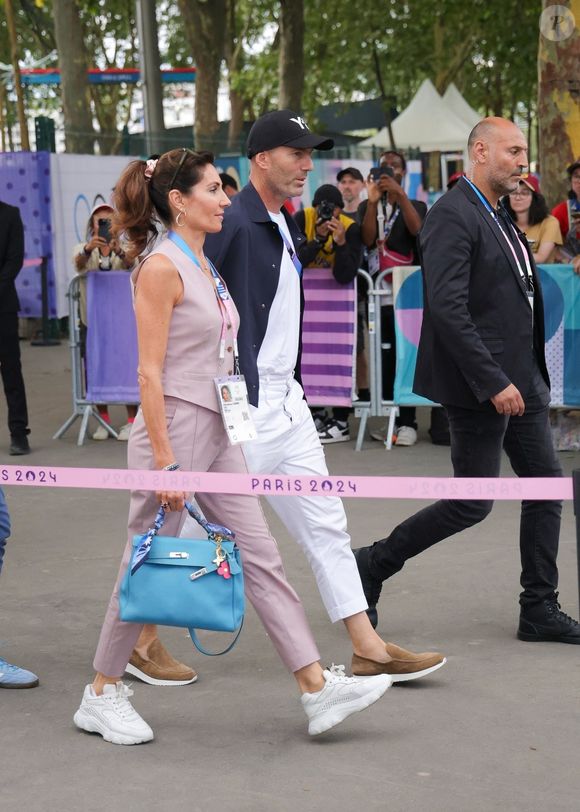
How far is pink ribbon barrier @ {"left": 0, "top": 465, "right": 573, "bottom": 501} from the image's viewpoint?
447cm

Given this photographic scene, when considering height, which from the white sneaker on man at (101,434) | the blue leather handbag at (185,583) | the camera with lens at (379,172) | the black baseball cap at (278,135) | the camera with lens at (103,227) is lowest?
the white sneaker on man at (101,434)

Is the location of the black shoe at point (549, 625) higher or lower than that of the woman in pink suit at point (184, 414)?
lower

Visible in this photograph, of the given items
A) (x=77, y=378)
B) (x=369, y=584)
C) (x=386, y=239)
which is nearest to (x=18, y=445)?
(x=77, y=378)

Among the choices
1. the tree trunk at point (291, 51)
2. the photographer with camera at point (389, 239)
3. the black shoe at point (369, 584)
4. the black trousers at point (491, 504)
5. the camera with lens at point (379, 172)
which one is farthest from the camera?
the tree trunk at point (291, 51)

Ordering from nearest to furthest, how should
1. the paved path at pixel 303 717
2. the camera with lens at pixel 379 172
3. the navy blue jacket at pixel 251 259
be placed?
the paved path at pixel 303 717 → the navy blue jacket at pixel 251 259 → the camera with lens at pixel 379 172

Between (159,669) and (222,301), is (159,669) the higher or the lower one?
the lower one

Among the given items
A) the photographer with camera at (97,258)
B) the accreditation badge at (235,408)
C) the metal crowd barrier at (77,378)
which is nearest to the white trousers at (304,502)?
the accreditation badge at (235,408)

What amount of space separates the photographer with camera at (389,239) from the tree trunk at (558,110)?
69.1 inches

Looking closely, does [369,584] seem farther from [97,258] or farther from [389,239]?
[97,258]

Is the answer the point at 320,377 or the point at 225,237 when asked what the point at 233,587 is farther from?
the point at 320,377

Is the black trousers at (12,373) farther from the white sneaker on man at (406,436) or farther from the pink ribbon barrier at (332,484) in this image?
the pink ribbon barrier at (332,484)

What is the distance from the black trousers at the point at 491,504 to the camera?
17.7 ft

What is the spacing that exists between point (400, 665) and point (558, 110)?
766 centimetres

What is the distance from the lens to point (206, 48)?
29.4 m
